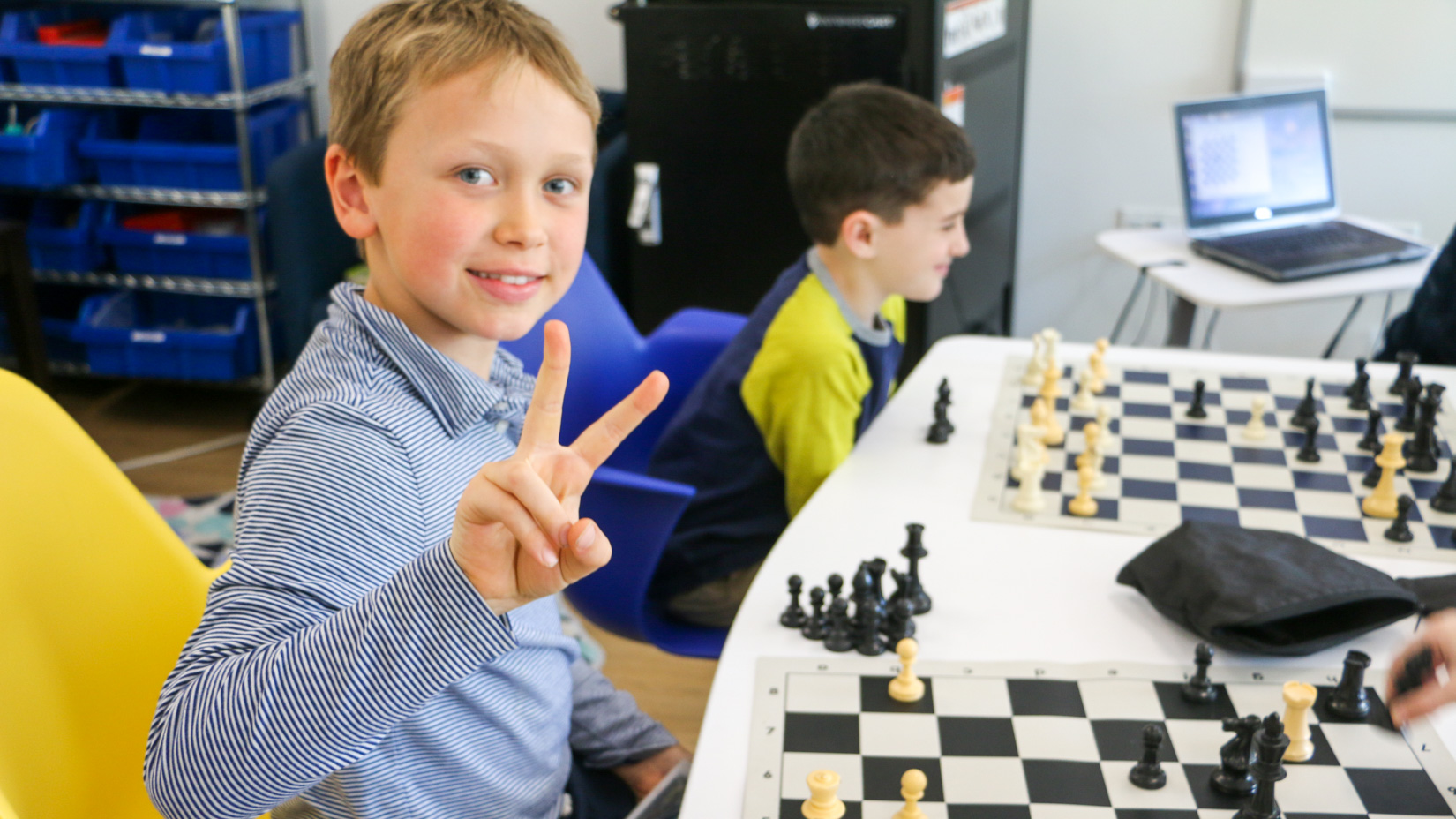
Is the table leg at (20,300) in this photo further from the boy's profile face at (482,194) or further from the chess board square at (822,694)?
the chess board square at (822,694)

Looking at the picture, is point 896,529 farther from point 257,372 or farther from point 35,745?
point 257,372

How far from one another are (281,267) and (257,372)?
21.2 inches

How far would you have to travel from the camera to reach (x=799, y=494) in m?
1.79

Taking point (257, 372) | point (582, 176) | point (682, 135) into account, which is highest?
point (582, 176)

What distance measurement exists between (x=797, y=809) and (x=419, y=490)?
16.4 inches

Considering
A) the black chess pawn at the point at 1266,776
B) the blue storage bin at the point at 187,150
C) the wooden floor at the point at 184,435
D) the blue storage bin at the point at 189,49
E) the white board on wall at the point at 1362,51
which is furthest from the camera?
the blue storage bin at the point at 187,150

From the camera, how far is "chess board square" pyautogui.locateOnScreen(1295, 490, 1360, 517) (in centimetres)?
149

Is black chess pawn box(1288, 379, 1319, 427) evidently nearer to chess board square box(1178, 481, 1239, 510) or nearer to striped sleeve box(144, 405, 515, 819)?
chess board square box(1178, 481, 1239, 510)

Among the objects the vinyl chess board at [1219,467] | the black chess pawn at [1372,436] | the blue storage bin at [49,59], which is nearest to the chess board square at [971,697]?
the vinyl chess board at [1219,467]

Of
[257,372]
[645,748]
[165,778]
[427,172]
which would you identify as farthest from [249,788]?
[257,372]

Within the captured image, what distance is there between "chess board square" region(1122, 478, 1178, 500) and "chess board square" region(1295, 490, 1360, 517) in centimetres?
15

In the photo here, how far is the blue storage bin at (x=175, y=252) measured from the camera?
3.57 meters

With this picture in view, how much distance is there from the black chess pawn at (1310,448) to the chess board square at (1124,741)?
712 mm

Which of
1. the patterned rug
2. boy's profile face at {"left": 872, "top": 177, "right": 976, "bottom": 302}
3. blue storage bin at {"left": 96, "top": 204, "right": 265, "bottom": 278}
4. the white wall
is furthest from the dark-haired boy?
blue storage bin at {"left": 96, "top": 204, "right": 265, "bottom": 278}
